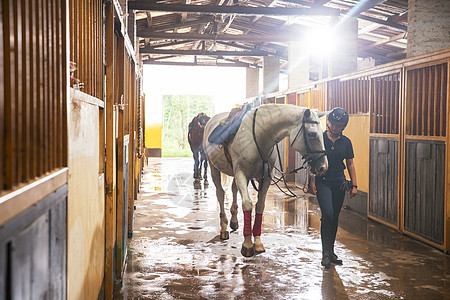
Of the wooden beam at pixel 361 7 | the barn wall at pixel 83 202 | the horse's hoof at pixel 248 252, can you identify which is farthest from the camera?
the wooden beam at pixel 361 7

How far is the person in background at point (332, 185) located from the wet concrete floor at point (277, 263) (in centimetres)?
24

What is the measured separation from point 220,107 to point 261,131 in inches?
651

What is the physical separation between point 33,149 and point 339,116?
3410 mm

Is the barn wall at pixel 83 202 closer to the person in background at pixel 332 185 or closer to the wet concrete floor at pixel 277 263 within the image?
the wet concrete floor at pixel 277 263

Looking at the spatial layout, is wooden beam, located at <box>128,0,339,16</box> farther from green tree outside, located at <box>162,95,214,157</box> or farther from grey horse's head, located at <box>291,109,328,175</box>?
green tree outside, located at <box>162,95,214,157</box>

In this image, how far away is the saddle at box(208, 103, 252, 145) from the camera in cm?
475

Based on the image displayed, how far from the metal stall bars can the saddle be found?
316 centimetres

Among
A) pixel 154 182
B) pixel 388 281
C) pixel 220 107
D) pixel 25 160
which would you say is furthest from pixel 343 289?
pixel 220 107

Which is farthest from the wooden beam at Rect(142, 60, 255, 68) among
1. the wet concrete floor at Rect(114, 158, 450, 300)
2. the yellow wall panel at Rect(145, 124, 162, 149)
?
the wet concrete floor at Rect(114, 158, 450, 300)

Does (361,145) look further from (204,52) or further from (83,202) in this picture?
(204,52)

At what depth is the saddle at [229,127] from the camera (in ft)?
15.6

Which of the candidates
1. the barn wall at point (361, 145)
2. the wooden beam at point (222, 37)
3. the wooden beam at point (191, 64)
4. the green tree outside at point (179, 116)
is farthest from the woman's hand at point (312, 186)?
the green tree outside at point (179, 116)

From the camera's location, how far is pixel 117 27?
361cm

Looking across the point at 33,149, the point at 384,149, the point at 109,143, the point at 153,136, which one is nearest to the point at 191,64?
the point at 153,136
